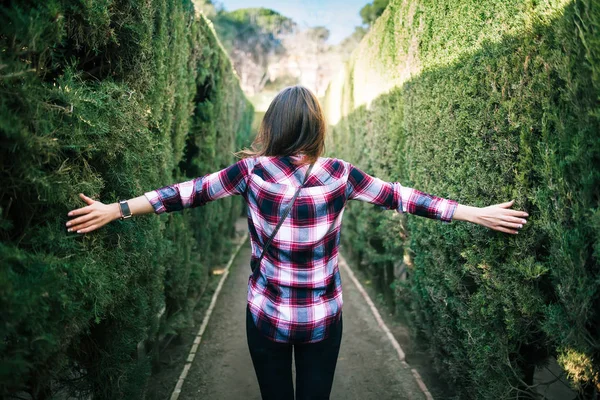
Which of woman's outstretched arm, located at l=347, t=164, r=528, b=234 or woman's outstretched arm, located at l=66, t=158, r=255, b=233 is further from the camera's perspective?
woman's outstretched arm, located at l=347, t=164, r=528, b=234

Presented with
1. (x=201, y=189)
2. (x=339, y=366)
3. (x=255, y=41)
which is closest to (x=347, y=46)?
(x=255, y=41)

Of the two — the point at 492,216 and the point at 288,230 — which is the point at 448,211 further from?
the point at 288,230

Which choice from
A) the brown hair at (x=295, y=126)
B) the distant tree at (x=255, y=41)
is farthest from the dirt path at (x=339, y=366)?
the distant tree at (x=255, y=41)

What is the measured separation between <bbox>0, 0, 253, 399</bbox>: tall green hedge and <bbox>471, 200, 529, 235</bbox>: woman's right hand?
6.85 feet

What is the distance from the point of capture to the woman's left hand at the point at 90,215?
1.94 metres

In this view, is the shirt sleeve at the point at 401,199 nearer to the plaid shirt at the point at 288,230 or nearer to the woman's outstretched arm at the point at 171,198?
the plaid shirt at the point at 288,230

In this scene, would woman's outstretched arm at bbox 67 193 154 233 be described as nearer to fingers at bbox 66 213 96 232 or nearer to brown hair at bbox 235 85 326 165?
fingers at bbox 66 213 96 232

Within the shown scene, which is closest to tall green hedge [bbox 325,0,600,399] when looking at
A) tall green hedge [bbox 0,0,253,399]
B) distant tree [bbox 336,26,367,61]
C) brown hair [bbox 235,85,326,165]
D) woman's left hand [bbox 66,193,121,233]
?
brown hair [bbox 235,85,326,165]

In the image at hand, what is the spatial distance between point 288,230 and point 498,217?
1.22 meters

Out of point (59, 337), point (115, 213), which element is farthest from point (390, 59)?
point (59, 337)

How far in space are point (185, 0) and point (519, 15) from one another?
3.95 m

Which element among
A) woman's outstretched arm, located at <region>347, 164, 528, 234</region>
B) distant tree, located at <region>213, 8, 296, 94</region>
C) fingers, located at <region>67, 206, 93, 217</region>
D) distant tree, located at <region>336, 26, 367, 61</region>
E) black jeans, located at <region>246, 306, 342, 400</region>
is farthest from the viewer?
distant tree, located at <region>213, 8, 296, 94</region>

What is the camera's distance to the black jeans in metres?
2.06

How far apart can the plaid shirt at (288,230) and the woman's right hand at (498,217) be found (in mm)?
783
